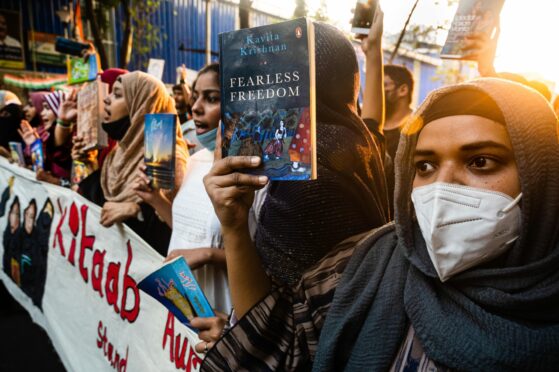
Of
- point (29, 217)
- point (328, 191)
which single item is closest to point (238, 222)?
point (328, 191)

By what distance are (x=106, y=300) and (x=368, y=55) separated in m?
1.92

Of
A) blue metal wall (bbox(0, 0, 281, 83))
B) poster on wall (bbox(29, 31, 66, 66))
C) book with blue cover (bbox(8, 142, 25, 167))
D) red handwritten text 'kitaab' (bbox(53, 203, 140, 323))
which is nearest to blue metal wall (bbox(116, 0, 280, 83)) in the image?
blue metal wall (bbox(0, 0, 281, 83))

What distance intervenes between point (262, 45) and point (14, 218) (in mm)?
3640

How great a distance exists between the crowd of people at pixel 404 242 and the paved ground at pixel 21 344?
2474mm

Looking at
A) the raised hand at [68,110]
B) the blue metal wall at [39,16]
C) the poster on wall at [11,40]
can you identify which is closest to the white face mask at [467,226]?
the raised hand at [68,110]

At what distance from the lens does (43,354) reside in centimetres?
327

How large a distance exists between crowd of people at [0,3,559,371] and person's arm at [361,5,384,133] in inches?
28.7

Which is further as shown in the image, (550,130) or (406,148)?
(406,148)

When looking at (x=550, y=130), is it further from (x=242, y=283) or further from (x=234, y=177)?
(x=242, y=283)

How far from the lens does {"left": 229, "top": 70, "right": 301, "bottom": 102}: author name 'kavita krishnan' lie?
0.90m

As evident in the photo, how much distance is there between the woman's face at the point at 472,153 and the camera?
90 cm

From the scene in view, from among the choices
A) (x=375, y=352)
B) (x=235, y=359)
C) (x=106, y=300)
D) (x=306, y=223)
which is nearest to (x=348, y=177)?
(x=306, y=223)

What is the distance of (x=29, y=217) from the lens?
11.2ft

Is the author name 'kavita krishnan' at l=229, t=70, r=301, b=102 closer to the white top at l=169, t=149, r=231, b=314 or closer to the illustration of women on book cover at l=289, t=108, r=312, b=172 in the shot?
the illustration of women on book cover at l=289, t=108, r=312, b=172
